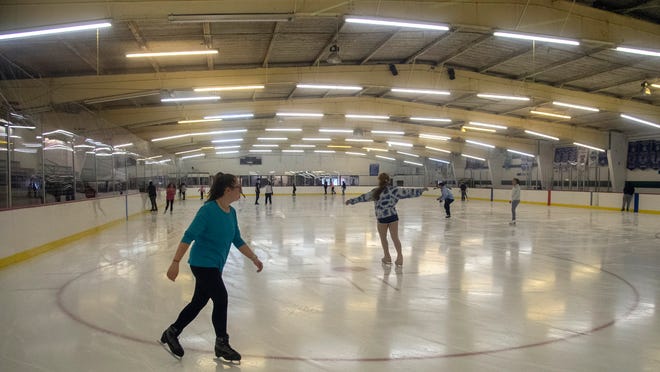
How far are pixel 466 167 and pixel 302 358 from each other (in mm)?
40360

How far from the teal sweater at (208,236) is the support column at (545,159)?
103ft

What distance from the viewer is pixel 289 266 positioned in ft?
24.5

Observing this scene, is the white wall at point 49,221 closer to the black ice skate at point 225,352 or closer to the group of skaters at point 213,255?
the group of skaters at point 213,255

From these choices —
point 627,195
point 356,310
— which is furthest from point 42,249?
point 627,195

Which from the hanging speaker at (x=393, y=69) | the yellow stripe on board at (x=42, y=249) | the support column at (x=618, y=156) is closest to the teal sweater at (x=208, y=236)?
the yellow stripe on board at (x=42, y=249)

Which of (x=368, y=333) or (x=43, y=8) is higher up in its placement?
(x=43, y=8)

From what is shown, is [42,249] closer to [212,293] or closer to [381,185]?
[381,185]

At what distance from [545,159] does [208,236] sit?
105 ft

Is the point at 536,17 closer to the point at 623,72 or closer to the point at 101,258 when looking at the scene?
the point at 623,72

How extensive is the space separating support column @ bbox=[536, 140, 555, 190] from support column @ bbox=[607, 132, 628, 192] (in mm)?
4831

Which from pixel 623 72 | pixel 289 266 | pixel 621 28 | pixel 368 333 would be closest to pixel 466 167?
pixel 623 72

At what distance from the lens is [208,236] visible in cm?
338

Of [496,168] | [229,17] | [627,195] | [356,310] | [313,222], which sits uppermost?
[229,17]

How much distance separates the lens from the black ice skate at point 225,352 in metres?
3.46
